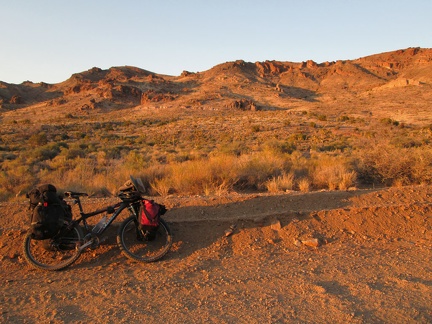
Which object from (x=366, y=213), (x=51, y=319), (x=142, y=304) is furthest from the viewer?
(x=366, y=213)

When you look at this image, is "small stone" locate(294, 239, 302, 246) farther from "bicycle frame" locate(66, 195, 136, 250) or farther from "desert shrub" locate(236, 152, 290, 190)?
"desert shrub" locate(236, 152, 290, 190)

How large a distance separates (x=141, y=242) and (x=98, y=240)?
664 mm

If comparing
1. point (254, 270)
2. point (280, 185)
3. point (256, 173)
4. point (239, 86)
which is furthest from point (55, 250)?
point (239, 86)

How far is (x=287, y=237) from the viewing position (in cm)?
564

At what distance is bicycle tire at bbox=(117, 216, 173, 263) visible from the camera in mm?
4918

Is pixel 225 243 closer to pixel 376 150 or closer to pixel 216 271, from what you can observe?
pixel 216 271

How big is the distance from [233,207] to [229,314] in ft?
9.93

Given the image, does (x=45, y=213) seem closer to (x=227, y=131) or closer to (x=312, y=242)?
(x=312, y=242)

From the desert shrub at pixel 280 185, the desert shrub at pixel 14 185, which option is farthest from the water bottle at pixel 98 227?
the desert shrub at pixel 14 185

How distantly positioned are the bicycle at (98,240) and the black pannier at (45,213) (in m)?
0.19

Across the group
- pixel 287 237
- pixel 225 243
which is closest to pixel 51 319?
pixel 225 243

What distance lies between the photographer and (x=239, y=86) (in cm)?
8188

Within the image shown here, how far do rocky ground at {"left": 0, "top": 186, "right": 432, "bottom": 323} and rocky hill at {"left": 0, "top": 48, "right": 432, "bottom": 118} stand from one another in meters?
58.6

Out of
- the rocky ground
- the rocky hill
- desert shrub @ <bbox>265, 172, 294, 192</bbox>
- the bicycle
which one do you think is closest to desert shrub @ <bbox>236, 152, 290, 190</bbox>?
desert shrub @ <bbox>265, 172, 294, 192</bbox>
